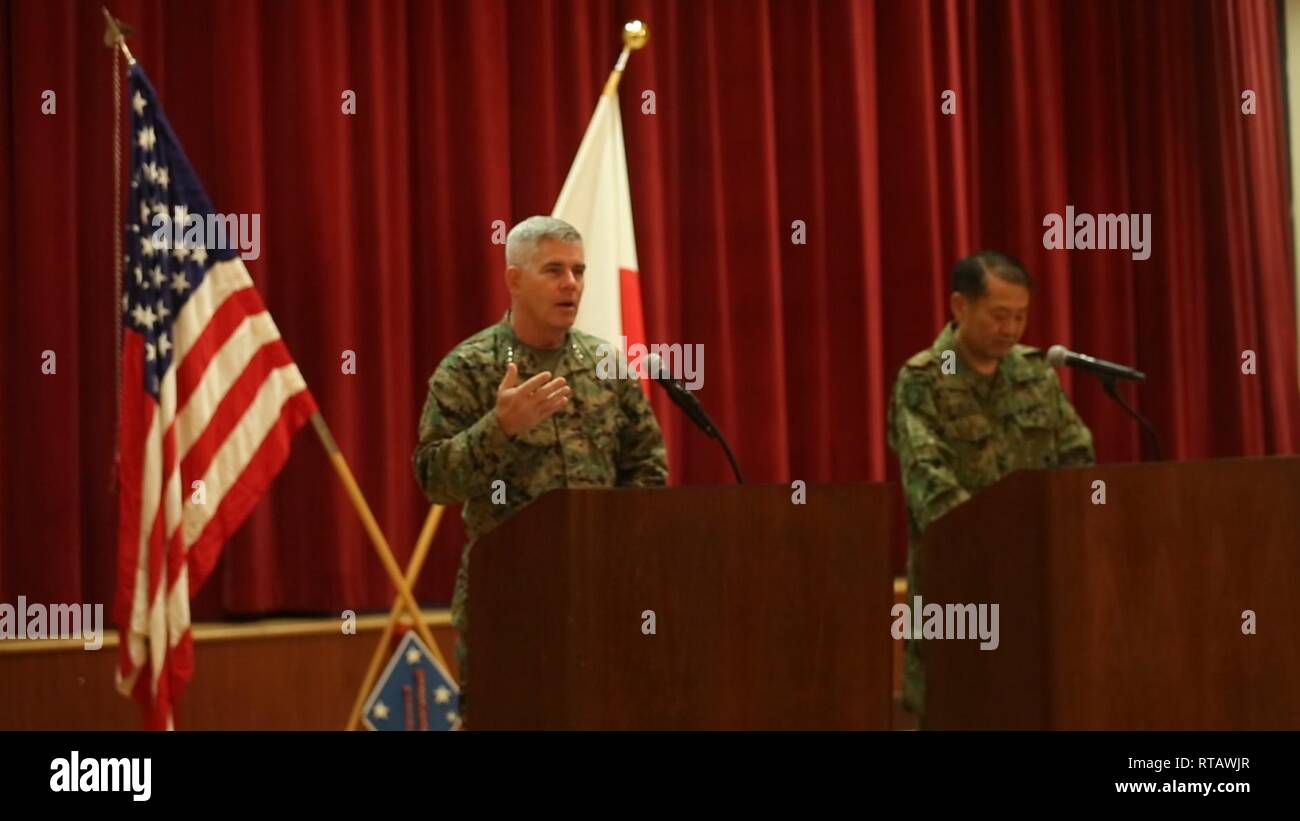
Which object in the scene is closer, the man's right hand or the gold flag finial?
the man's right hand

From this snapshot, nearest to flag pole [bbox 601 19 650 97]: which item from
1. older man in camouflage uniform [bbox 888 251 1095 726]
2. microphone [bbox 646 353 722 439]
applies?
older man in camouflage uniform [bbox 888 251 1095 726]

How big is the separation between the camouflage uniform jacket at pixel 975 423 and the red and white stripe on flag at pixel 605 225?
1063 mm

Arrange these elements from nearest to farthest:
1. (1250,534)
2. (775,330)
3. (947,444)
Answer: (1250,534) → (947,444) → (775,330)

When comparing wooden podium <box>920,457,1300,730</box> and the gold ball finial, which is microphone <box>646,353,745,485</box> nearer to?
wooden podium <box>920,457,1300,730</box>

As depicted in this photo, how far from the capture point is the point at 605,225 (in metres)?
4.56

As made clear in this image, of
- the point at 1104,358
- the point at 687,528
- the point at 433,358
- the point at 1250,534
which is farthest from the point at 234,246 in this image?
the point at 1104,358

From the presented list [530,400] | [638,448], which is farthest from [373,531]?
[530,400]

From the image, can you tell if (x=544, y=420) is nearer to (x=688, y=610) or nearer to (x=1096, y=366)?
(x=688, y=610)

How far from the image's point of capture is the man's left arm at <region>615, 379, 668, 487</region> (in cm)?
325

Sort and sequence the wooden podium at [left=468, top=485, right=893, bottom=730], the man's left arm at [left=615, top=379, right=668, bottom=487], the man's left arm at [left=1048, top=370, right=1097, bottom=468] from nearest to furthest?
the wooden podium at [left=468, top=485, right=893, bottom=730] → the man's left arm at [left=615, top=379, right=668, bottom=487] → the man's left arm at [left=1048, top=370, right=1097, bottom=468]

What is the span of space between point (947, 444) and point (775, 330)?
1.63 metres

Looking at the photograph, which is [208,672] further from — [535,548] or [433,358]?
[535,548]

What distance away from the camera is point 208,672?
4.24 m

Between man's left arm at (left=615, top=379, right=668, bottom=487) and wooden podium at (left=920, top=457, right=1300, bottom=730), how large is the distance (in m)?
0.75
